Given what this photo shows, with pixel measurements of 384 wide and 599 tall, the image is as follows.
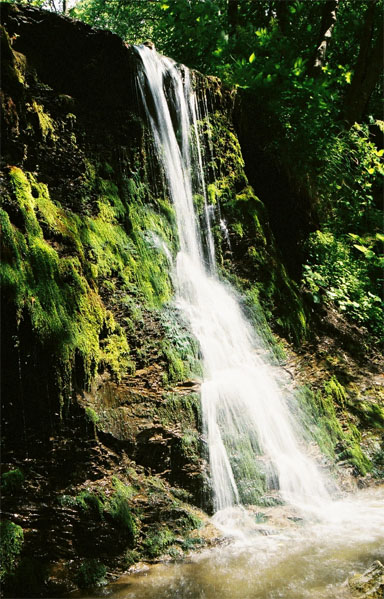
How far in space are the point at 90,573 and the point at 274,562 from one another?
4.27ft

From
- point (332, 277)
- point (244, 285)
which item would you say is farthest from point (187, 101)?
point (332, 277)

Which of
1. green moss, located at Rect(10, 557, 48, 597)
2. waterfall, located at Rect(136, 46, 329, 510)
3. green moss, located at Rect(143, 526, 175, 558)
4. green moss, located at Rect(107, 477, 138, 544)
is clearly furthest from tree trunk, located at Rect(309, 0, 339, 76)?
green moss, located at Rect(10, 557, 48, 597)

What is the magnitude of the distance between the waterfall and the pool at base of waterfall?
304 millimetres

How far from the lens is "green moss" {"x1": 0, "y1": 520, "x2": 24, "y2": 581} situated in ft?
9.76

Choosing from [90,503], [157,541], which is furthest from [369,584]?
[90,503]

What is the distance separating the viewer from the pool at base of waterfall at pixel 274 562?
9.62 feet

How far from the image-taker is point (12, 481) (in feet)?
10.7

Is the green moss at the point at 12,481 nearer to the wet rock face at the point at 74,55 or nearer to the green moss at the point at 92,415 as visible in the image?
the green moss at the point at 92,415

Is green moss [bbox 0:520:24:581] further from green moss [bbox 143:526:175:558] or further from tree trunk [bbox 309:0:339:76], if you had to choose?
tree trunk [bbox 309:0:339:76]

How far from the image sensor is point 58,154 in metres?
5.21

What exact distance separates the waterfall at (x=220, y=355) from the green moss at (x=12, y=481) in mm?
1694

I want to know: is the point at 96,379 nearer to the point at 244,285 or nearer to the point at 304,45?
the point at 244,285

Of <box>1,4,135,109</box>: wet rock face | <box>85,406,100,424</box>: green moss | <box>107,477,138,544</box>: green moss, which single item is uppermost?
<box>1,4,135,109</box>: wet rock face

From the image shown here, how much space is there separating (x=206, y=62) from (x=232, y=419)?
801 cm
